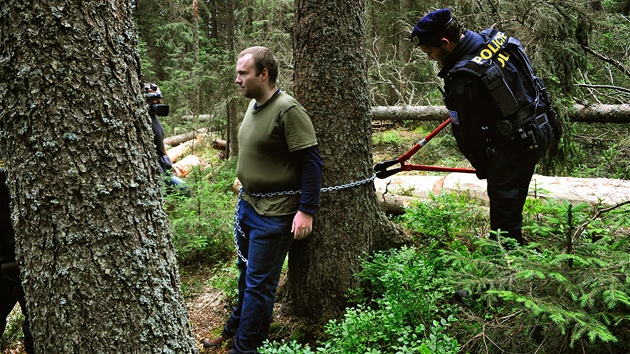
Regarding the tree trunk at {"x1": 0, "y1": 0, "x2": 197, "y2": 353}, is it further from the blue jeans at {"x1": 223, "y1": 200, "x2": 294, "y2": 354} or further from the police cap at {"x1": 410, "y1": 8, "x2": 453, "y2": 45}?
the police cap at {"x1": 410, "y1": 8, "x2": 453, "y2": 45}

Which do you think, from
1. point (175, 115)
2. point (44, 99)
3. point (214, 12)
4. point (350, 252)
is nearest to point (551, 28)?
point (350, 252)

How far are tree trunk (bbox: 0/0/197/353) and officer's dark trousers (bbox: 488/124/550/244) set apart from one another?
2577 mm

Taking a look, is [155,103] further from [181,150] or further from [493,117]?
[181,150]

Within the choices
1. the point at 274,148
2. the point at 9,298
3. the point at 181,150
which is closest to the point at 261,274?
the point at 274,148

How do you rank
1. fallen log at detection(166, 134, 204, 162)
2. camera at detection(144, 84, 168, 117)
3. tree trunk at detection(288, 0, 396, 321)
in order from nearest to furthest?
tree trunk at detection(288, 0, 396, 321) → camera at detection(144, 84, 168, 117) → fallen log at detection(166, 134, 204, 162)

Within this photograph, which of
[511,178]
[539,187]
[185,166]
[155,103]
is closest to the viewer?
[511,178]

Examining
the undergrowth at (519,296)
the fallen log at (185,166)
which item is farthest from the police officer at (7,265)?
the fallen log at (185,166)

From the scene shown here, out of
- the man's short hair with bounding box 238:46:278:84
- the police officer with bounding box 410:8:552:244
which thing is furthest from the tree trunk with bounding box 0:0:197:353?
the police officer with bounding box 410:8:552:244

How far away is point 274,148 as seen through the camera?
3.17m

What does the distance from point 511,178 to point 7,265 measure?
3.84 meters

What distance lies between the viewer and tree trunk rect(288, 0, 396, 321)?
3523mm

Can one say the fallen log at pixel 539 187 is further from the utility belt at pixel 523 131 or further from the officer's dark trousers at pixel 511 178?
the utility belt at pixel 523 131

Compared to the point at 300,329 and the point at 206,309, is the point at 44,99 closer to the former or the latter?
the point at 300,329

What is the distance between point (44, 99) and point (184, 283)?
3794 millimetres
